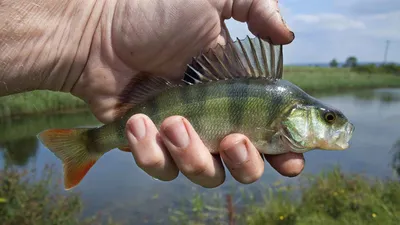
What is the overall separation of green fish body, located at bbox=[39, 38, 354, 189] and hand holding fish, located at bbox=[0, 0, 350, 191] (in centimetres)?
1

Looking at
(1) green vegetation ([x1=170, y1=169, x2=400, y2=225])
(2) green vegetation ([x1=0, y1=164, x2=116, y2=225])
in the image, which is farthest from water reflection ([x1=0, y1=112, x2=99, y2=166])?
(1) green vegetation ([x1=170, y1=169, x2=400, y2=225])

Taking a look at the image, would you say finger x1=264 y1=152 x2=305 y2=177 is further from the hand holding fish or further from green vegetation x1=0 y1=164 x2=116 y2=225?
green vegetation x1=0 y1=164 x2=116 y2=225

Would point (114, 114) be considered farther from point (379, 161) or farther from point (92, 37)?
point (379, 161)

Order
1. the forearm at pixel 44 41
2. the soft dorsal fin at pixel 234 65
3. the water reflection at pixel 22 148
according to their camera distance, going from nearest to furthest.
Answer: the soft dorsal fin at pixel 234 65 → the forearm at pixel 44 41 → the water reflection at pixel 22 148

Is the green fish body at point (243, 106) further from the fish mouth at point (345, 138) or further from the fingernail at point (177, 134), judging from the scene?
the fingernail at point (177, 134)

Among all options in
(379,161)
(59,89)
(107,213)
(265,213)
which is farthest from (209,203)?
(379,161)

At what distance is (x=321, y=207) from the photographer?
657cm

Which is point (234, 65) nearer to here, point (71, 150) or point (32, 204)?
point (71, 150)

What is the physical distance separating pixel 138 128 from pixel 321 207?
518 centimetres

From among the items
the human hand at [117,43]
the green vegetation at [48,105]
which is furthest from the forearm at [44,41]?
the green vegetation at [48,105]

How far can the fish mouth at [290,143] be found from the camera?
7.32ft

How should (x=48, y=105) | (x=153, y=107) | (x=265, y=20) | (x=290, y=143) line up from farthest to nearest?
(x=48, y=105)
(x=265, y=20)
(x=153, y=107)
(x=290, y=143)

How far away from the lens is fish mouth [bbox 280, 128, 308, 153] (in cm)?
223

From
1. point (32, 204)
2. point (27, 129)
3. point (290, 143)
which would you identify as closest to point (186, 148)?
point (290, 143)
